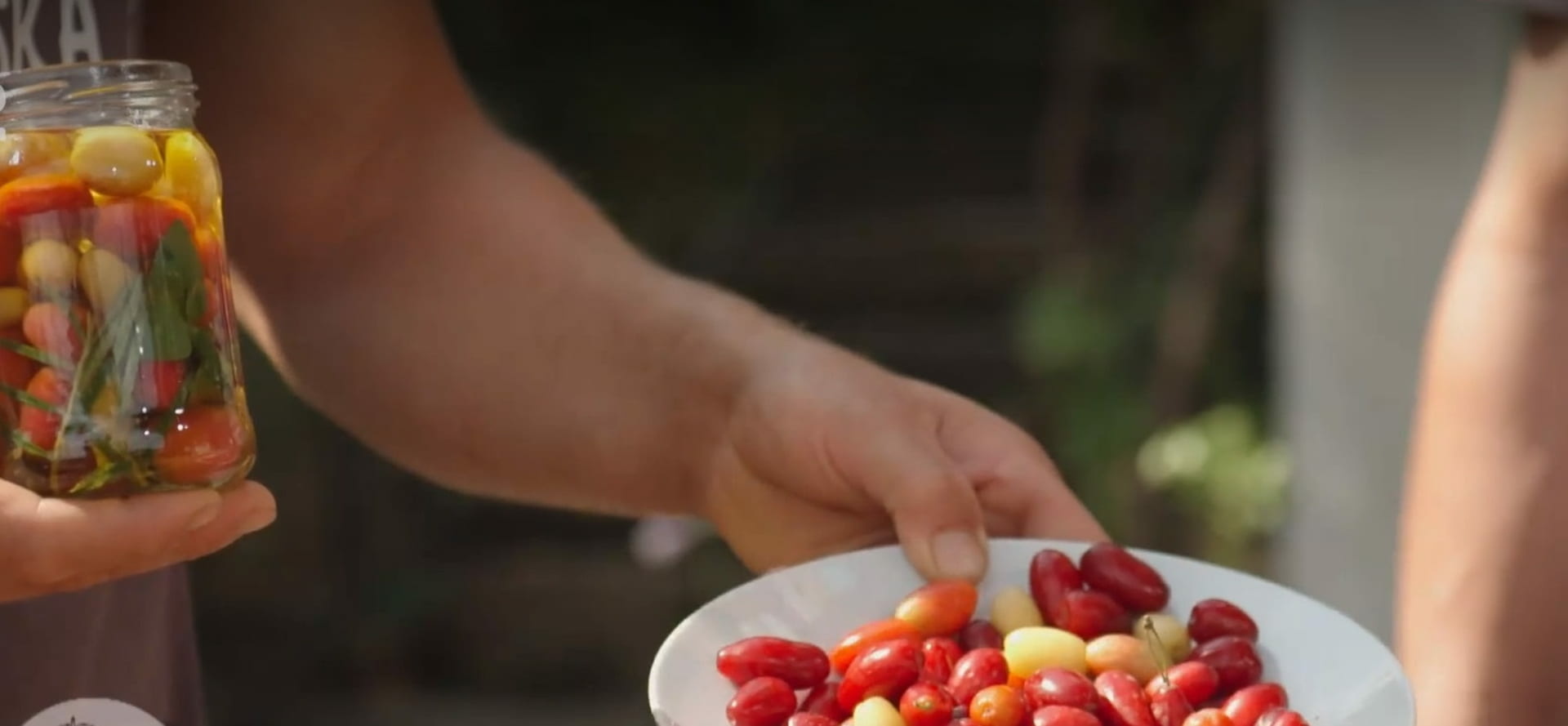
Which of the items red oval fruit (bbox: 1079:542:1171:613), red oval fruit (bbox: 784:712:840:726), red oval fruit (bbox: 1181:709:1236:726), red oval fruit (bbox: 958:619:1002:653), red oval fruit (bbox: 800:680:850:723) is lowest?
red oval fruit (bbox: 800:680:850:723)

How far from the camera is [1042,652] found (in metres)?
0.91

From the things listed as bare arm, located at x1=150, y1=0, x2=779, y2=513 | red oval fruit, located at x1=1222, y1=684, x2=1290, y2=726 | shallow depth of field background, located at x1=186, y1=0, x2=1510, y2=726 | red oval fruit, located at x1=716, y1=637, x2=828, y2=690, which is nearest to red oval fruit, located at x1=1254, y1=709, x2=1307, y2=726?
red oval fruit, located at x1=1222, y1=684, x2=1290, y2=726

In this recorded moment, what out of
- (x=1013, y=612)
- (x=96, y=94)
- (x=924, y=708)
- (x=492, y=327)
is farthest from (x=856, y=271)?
(x=96, y=94)

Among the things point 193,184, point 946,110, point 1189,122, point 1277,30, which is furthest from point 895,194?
point 193,184

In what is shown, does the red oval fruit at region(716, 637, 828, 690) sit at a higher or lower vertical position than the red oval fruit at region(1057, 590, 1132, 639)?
lower

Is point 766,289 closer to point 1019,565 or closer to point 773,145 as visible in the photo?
point 773,145

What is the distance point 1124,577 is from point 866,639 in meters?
0.15

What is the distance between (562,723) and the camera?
2.98 m

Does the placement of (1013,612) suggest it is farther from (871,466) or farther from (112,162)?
(112,162)

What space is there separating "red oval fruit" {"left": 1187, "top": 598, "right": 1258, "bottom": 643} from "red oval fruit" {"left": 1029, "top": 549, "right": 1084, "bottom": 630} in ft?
0.22

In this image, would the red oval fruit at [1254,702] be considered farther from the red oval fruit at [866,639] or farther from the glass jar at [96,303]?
the glass jar at [96,303]

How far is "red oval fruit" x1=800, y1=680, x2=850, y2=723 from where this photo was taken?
865 millimetres

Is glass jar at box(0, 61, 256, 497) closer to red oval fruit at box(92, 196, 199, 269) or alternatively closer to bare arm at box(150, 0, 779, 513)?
red oval fruit at box(92, 196, 199, 269)

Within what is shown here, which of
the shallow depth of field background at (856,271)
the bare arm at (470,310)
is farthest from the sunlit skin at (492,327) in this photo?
the shallow depth of field background at (856,271)
